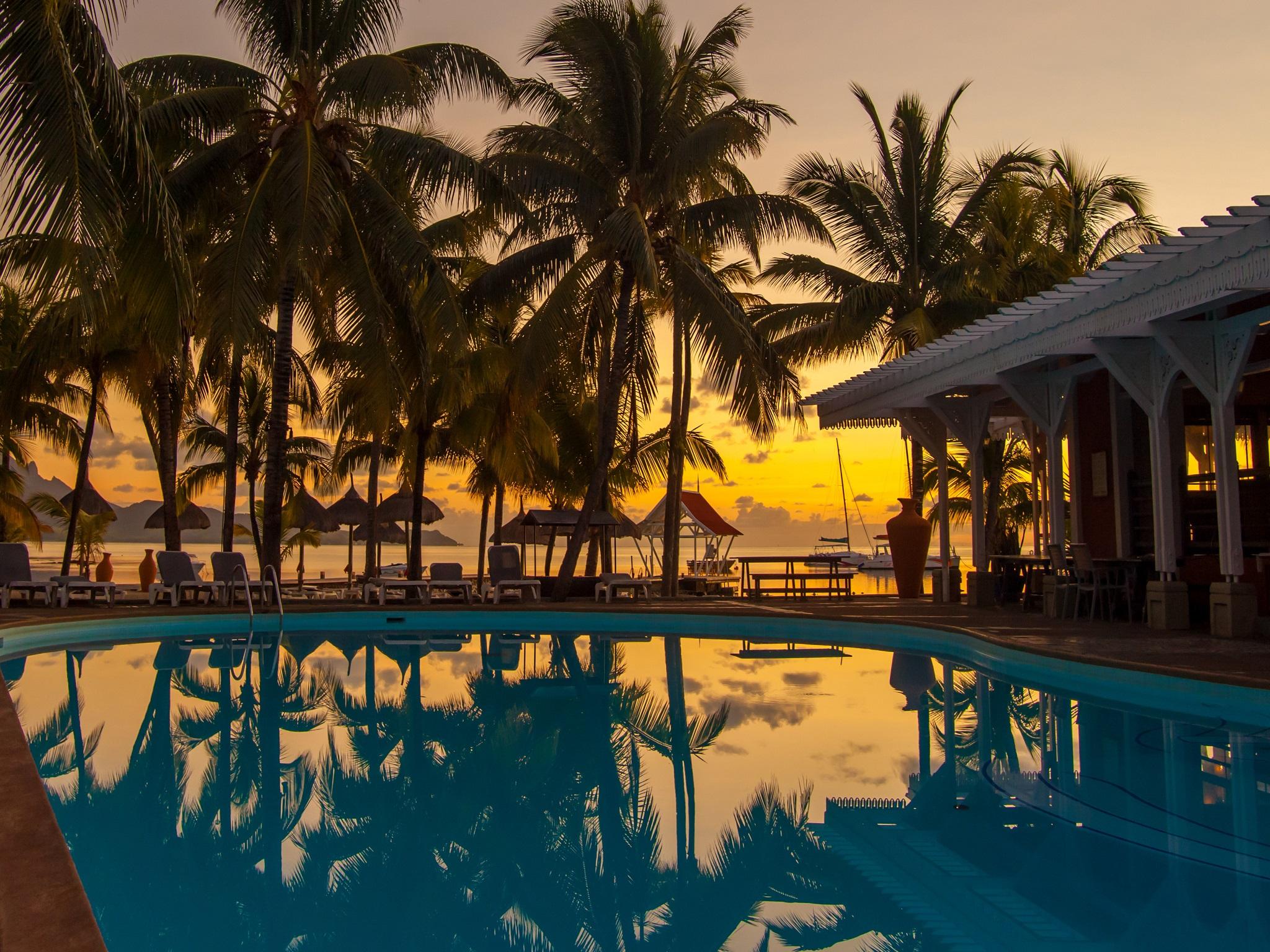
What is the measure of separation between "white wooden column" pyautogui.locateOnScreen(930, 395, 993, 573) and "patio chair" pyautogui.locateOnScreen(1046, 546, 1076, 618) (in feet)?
6.40

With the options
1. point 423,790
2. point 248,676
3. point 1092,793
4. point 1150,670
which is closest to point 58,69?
point 423,790

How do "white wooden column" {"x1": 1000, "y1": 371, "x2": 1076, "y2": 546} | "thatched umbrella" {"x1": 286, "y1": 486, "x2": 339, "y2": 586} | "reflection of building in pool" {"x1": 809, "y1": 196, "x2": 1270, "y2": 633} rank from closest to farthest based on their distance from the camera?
1. "reflection of building in pool" {"x1": 809, "y1": 196, "x2": 1270, "y2": 633}
2. "white wooden column" {"x1": 1000, "y1": 371, "x2": 1076, "y2": 546}
3. "thatched umbrella" {"x1": 286, "y1": 486, "x2": 339, "y2": 586}

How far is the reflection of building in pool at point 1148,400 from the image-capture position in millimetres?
8891

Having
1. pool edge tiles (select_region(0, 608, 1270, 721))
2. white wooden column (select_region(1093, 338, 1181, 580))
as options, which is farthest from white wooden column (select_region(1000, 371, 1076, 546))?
pool edge tiles (select_region(0, 608, 1270, 721))

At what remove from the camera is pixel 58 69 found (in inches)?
218

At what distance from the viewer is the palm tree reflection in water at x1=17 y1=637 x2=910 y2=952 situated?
388 centimetres

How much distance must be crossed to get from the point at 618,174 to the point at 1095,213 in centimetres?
1017

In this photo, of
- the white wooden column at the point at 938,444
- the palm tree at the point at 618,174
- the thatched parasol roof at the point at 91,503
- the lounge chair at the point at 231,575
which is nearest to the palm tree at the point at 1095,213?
the white wooden column at the point at 938,444

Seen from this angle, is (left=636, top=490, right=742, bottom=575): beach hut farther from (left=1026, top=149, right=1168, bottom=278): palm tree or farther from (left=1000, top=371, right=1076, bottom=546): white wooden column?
(left=1000, top=371, right=1076, bottom=546): white wooden column

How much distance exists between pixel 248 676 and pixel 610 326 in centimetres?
879

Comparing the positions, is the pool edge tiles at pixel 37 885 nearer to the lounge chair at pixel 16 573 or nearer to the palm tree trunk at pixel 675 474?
the lounge chair at pixel 16 573

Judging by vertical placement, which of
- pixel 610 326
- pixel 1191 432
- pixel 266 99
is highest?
pixel 266 99

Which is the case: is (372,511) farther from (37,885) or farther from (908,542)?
(37,885)

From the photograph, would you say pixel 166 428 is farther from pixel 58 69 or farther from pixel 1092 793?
pixel 1092 793
